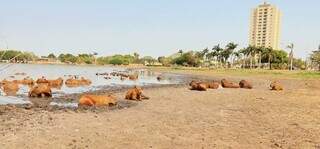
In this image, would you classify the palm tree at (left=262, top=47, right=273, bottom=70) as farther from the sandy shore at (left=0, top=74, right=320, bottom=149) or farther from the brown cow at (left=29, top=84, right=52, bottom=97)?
the sandy shore at (left=0, top=74, right=320, bottom=149)

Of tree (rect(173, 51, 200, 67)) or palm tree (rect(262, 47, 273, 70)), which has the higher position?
palm tree (rect(262, 47, 273, 70))

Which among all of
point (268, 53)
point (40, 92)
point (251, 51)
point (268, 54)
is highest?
point (251, 51)

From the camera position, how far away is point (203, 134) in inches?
527

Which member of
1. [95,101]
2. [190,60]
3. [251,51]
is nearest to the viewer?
[95,101]

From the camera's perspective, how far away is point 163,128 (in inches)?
576

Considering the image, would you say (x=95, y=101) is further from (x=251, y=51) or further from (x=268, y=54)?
(x=268, y=54)

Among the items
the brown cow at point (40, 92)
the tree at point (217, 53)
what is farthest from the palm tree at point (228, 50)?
the brown cow at point (40, 92)

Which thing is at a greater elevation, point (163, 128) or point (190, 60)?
point (190, 60)

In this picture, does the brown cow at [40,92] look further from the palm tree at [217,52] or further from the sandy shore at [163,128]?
the palm tree at [217,52]

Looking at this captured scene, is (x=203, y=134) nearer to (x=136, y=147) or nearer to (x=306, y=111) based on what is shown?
(x=136, y=147)

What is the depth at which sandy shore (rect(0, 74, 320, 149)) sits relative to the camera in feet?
38.8

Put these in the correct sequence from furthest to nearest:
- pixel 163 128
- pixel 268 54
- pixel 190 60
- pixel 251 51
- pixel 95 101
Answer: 1. pixel 190 60
2. pixel 251 51
3. pixel 268 54
4. pixel 95 101
5. pixel 163 128

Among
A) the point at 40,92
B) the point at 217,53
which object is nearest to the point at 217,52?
the point at 217,53

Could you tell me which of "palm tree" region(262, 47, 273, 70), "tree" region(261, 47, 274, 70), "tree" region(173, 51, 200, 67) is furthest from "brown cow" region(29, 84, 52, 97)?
"tree" region(173, 51, 200, 67)
